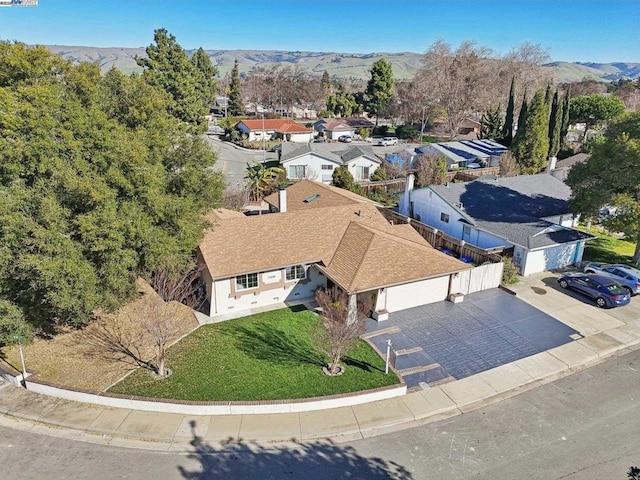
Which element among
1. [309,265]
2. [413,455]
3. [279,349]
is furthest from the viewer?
[309,265]

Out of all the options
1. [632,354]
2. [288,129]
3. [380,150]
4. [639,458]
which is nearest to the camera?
[639,458]

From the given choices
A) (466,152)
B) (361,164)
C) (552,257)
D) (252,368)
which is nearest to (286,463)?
(252,368)

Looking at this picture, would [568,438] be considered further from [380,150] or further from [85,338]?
[380,150]

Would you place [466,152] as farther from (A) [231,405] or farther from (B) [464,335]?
(A) [231,405]

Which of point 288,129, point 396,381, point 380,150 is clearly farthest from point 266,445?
point 288,129

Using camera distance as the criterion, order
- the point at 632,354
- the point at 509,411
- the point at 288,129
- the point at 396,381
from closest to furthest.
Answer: the point at 509,411 → the point at 396,381 → the point at 632,354 → the point at 288,129

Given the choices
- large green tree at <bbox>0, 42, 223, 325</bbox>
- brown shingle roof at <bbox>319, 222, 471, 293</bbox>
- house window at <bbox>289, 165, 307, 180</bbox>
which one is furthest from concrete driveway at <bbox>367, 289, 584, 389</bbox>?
house window at <bbox>289, 165, 307, 180</bbox>
